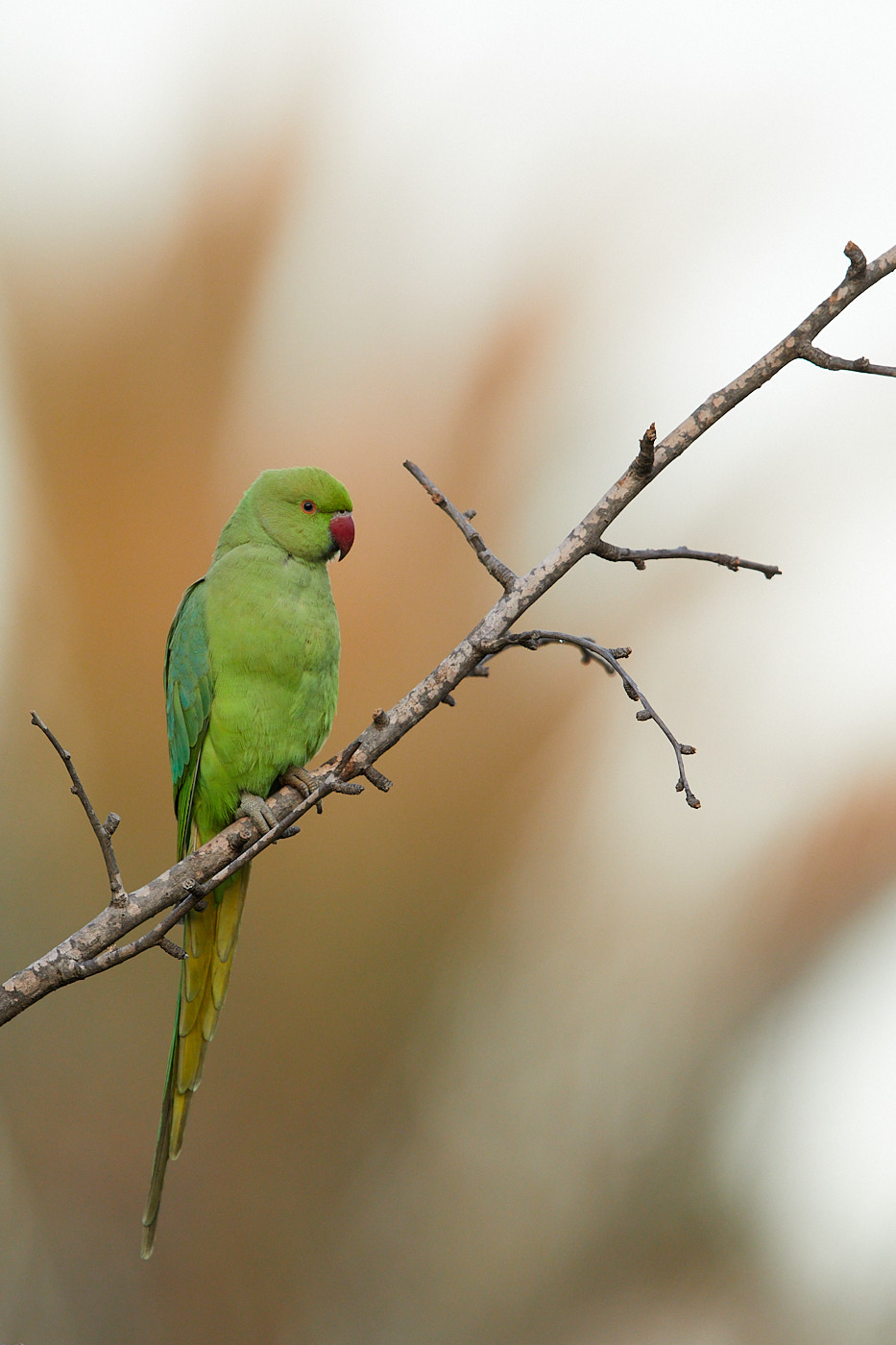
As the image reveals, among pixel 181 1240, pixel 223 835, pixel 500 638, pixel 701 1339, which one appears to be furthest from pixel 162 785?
pixel 701 1339

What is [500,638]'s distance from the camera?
1622 mm

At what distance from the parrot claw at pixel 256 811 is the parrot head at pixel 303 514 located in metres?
0.59

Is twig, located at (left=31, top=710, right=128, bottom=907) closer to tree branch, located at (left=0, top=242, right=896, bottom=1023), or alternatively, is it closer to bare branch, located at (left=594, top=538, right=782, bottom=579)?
tree branch, located at (left=0, top=242, right=896, bottom=1023)

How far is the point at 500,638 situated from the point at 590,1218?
4.19 m

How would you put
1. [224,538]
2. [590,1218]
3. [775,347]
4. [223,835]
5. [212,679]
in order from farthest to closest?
[590,1218] → [224,538] → [212,679] → [223,835] → [775,347]

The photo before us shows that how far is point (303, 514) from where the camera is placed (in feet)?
7.65

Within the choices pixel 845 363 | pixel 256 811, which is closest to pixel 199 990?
pixel 256 811

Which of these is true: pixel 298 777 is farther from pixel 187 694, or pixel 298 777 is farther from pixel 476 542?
pixel 476 542

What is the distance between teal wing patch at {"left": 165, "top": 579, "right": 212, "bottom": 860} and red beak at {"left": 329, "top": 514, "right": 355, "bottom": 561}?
0.35 meters

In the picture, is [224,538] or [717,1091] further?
[717,1091]

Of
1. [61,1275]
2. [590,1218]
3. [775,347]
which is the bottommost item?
[61,1275]

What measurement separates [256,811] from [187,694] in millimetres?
331

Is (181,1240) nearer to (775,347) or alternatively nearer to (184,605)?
(184,605)

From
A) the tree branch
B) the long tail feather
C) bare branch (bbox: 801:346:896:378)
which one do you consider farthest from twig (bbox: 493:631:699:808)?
the long tail feather
